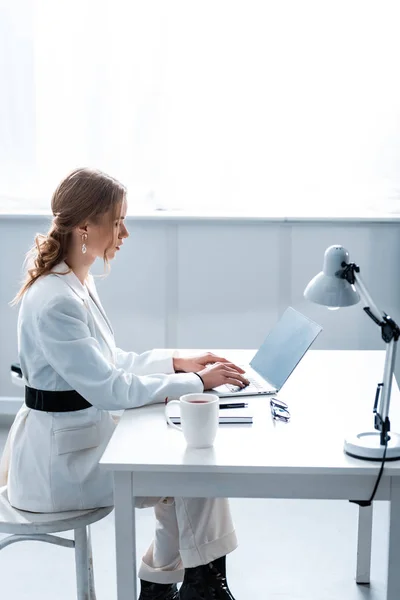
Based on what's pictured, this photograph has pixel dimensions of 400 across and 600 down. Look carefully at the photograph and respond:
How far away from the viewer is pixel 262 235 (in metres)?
3.40

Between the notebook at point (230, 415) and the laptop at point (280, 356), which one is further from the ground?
the laptop at point (280, 356)

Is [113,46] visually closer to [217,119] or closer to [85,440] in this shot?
[217,119]

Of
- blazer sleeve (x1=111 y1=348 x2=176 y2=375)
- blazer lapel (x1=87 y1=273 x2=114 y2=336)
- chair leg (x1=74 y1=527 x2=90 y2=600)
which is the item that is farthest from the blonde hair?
chair leg (x1=74 y1=527 x2=90 y2=600)

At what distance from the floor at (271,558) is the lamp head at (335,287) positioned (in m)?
1.08

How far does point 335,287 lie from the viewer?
1.54 metres

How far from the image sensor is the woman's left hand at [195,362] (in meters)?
2.08

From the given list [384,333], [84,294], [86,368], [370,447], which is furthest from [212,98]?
[370,447]

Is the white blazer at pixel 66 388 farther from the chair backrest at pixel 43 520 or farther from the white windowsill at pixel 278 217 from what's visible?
the white windowsill at pixel 278 217

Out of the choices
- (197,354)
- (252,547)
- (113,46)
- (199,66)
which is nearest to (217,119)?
(199,66)

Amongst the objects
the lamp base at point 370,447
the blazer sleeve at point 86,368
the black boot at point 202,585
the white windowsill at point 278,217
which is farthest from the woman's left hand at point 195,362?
the white windowsill at point 278,217

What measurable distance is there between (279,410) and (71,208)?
0.69 metres

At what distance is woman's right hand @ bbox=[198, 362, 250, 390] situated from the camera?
6.13 ft

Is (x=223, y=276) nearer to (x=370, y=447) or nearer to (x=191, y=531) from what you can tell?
(x=191, y=531)

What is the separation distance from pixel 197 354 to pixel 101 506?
500mm
